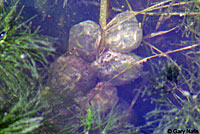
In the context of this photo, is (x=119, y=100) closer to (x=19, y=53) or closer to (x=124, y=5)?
(x=124, y=5)

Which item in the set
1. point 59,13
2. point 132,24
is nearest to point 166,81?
point 132,24

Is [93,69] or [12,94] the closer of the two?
[12,94]

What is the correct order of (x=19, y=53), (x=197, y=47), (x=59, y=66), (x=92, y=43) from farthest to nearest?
(x=197, y=47)
(x=92, y=43)
(x=59, y=66)
(x=19, y=53)

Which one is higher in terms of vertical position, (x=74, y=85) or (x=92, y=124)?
(x=74, y=85)

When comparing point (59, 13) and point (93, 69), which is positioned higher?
point (59, 13)

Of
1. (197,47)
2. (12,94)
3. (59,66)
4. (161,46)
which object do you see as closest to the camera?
(12,94)

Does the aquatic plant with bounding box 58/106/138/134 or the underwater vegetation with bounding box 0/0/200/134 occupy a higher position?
the underwater vegetation with bounding box 0/0/200/134

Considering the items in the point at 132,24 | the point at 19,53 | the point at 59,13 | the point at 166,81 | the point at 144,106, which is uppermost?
the point at 59,13

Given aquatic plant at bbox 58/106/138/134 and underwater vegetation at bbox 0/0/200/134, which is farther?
aquatic plant at bbox 58/106/138/134

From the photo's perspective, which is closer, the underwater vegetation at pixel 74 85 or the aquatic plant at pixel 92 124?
the underwater vegetation at pixel 74 85

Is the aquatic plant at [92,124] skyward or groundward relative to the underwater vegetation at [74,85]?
groundward
